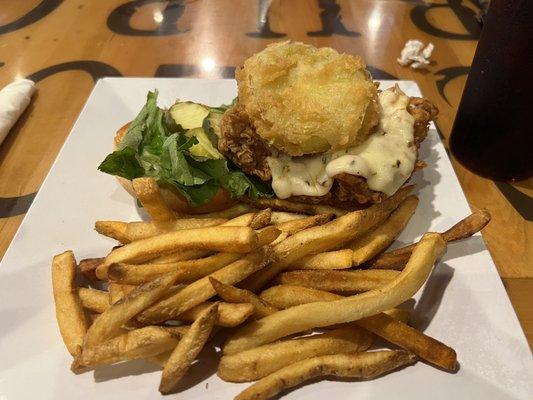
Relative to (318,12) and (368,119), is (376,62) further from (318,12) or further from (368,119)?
(368,119)

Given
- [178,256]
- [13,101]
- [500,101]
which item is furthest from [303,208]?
[13,101]

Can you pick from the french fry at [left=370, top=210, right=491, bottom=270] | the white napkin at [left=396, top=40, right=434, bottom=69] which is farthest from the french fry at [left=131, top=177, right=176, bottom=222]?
the white napkin at [left=396, top=40, right=434, bottom=69]

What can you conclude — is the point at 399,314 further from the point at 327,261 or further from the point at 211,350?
the point at 211,350

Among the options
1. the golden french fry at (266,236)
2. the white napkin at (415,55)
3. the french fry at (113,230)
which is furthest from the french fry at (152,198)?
the white napkin at (415,55)

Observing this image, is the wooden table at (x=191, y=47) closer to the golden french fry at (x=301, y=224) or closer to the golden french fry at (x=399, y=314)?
the golden french fry at (x=399, y=314)

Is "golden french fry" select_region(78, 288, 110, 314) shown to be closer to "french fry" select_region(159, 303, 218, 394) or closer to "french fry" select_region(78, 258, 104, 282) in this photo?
"french fry" select_region(78, 258, 104, 282)
